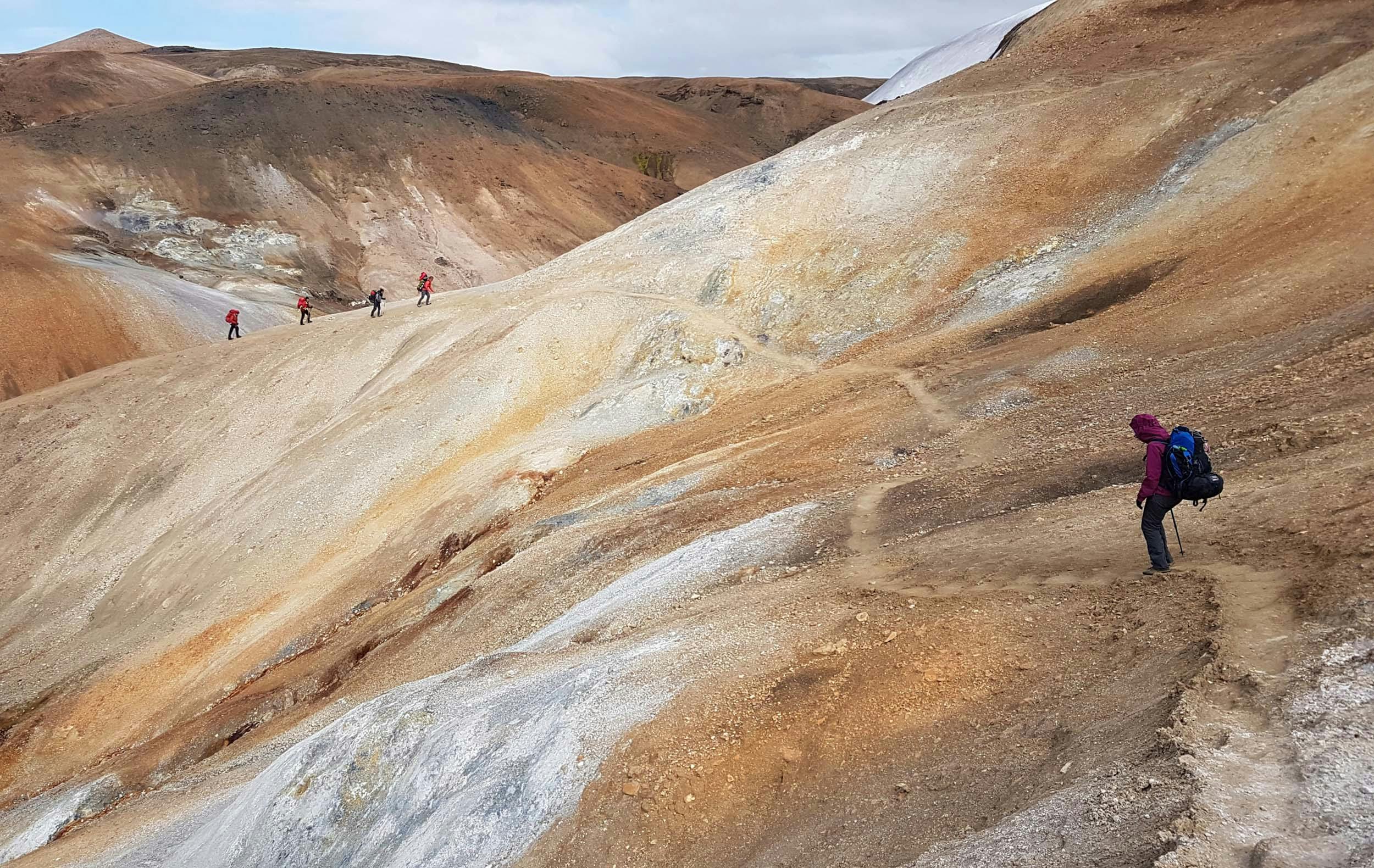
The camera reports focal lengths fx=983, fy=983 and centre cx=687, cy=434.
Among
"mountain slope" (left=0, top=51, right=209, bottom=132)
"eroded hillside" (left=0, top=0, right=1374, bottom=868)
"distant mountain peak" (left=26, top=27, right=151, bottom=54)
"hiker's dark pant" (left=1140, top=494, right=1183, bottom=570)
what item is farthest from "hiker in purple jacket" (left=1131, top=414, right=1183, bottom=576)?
"distant mountain peak" (left=26, top=27, right=151, bottom=54)

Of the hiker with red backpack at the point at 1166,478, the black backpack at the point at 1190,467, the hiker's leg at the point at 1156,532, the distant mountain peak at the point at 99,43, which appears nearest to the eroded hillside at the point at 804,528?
the hiker's leg at the point at 1156,532

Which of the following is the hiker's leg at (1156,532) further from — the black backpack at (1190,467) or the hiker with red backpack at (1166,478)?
the black backpack at (1190,467)

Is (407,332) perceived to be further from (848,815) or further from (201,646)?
(848,815)

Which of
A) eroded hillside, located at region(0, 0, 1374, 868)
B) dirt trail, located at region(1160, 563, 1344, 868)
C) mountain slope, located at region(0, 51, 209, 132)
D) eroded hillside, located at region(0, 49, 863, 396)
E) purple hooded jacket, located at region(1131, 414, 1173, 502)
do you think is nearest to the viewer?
dirt trail, located at region(1160, 563, 1344, 868)

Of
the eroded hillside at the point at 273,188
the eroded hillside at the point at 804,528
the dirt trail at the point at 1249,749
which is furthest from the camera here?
the eroded hillside at the point at 273,188

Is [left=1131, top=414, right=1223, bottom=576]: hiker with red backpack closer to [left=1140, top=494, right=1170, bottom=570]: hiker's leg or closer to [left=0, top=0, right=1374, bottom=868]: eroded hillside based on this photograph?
[left=1140, top=494, right=1170, bottom=570]: hiker's leg

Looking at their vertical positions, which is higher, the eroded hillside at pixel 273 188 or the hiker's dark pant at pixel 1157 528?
the eroded hillside at pixel 273 188

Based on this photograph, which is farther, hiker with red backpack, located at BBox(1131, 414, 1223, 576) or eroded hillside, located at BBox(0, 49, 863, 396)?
eroded hillside, located at BBox(0, 49, 863, 396)

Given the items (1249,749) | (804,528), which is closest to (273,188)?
(804,528)

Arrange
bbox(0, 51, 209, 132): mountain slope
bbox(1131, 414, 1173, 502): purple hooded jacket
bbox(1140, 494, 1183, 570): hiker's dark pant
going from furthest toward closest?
bbox(0, 51, 209, 132): mountain slope, bbox(1140, 494, 1183, 570): hiker's dark pant, bbox(1131, 414, 1173, 502): purple hooded jacket
